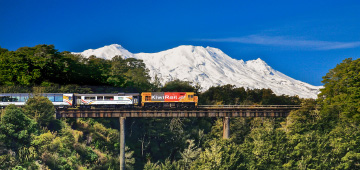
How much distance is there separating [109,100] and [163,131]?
13306 millimetres

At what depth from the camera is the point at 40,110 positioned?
212ft

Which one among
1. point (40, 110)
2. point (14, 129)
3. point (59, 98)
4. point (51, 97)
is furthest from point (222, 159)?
point (51, 97)

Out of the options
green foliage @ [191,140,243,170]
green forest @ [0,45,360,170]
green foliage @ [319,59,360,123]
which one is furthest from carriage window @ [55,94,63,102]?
green foliage @ [319,59,360,123]

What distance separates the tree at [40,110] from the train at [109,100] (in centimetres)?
570

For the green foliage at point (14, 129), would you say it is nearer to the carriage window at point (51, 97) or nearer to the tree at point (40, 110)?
the tree at point (40, 110)

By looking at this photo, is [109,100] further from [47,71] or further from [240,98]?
[240,98]

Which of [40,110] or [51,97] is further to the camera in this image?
[51,97]

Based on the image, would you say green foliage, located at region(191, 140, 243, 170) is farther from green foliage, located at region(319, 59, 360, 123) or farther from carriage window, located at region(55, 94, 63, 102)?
carriage window, located at region(55, 94, 63, 102)

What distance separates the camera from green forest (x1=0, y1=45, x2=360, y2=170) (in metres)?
52.0

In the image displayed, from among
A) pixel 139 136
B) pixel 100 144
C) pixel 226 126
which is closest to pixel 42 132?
pixel 100 144

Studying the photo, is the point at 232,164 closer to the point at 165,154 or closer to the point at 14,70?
the point at 165,154

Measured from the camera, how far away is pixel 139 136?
82000 millimetres

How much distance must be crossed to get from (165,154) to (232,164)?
31.7 metres

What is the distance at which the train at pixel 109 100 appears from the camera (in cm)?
7112
